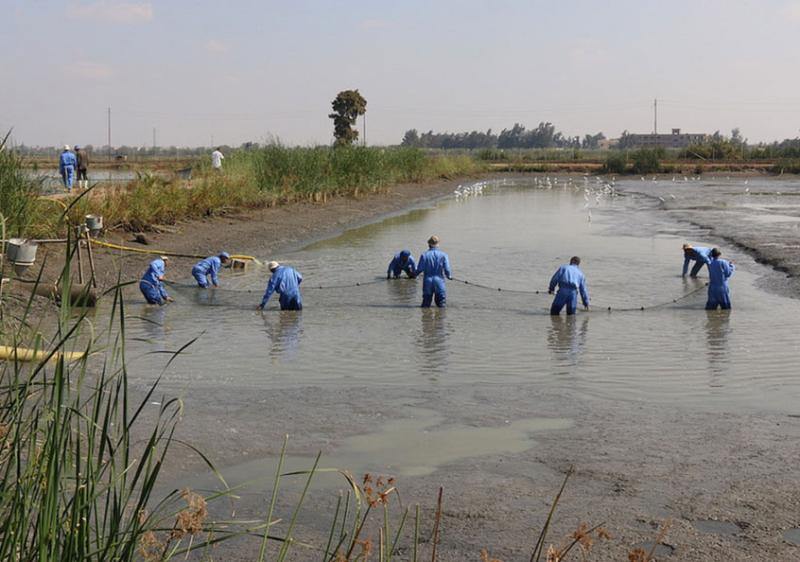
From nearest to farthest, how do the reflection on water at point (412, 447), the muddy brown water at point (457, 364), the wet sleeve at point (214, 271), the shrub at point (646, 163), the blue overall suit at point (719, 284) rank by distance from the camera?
the reflection on water at point (412, 447) → the muddy brown water at point (457, 364) → the blue overall suit at point (719, 284) → the wet sleeve at point (214, 271) → the shrub at point (646, 163)

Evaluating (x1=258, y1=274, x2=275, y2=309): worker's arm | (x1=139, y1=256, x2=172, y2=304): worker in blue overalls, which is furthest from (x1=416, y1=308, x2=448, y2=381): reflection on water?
(x1=139, y1=256, x2=172, y2=304): worker in blue overalls

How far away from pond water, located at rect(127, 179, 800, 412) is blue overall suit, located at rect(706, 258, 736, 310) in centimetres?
33

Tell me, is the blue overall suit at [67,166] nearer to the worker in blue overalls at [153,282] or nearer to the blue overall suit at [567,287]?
the worker in blue overalls at [153,282]

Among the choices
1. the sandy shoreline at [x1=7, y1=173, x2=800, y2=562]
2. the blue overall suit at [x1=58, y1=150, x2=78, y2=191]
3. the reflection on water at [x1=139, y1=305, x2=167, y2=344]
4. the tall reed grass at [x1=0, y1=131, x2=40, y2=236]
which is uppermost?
the blue overall suit at [x1=58, y1=150, x2=78, y2=191]

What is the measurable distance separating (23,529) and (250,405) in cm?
701

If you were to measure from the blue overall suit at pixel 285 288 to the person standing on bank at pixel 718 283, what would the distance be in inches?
267

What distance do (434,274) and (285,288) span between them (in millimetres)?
2473

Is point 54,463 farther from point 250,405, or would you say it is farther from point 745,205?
point 745,205

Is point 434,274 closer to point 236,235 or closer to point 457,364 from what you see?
point 457,364

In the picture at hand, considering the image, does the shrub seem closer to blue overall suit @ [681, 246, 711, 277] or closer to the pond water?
the pond water

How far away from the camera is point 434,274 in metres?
16.8

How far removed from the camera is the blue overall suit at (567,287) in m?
15.9

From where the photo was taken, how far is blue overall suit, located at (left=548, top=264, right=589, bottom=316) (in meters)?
15.9

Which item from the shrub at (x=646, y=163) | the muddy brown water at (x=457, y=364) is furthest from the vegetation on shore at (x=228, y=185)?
the shrub at (x=646, y=163)
